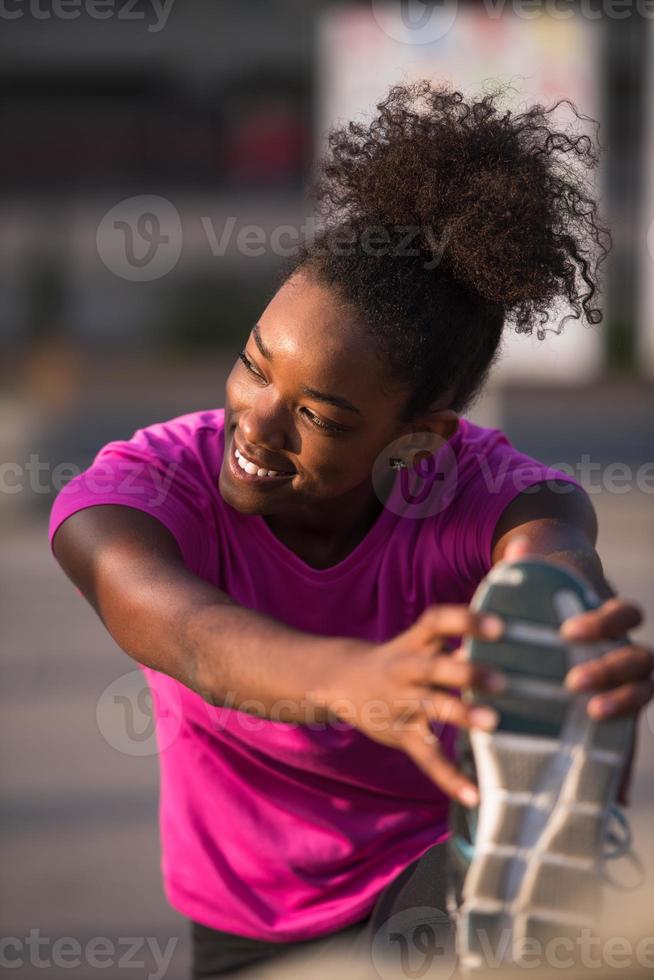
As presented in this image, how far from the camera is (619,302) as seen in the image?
17750mm

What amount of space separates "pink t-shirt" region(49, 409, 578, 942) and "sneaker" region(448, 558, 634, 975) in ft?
2.42

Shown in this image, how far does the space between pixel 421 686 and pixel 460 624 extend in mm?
90

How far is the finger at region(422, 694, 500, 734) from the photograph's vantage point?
1.46 m

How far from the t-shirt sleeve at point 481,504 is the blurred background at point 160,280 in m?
0.42

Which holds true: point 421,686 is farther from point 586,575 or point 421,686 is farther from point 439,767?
point 586,575

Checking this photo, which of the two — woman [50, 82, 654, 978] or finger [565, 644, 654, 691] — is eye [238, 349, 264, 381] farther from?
finger [565, 644, 654, 691]

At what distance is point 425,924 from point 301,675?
77 cm

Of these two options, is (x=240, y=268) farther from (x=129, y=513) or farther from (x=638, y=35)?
(x=129, y=513)

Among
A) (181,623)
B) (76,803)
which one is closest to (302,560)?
(181,623)

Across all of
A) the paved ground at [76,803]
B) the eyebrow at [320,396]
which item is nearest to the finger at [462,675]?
the paved ground at [76,803]

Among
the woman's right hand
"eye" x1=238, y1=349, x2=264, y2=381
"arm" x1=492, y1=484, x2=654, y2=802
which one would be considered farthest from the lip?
the woman's right hand

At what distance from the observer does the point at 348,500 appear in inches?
92.2

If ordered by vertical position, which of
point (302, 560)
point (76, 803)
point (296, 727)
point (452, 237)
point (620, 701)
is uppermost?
point (452, 237)

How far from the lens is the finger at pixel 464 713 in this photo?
1.46 metres
